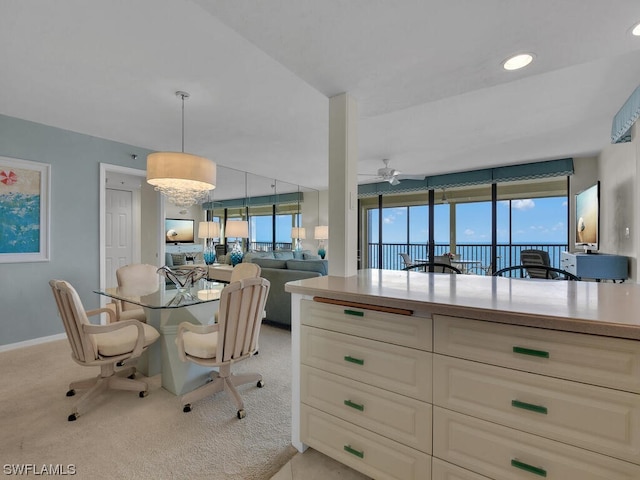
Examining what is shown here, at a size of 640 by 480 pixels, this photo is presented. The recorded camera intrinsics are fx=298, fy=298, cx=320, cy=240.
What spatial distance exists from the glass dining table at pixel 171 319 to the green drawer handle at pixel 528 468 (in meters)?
2.06

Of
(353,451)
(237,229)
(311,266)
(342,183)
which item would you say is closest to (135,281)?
(311,266)

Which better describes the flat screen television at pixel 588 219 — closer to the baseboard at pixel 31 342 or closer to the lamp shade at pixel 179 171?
the lamp shade at pixel 179 171

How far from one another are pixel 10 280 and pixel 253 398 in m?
3.07

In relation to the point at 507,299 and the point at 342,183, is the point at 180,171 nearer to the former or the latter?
the point at 342,183

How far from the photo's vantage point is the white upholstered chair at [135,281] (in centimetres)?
290

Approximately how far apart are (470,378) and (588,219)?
14.9 feet

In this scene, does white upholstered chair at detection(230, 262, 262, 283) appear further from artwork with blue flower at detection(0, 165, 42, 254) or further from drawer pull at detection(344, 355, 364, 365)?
artwork with blue flower at detection(0, 165, 42, 254)

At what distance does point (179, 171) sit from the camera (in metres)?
2.61

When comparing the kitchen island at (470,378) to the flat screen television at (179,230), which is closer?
the kitchen island at (470,378)

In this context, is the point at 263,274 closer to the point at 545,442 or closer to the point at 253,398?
the point at 253,398

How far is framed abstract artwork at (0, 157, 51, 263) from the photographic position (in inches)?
126

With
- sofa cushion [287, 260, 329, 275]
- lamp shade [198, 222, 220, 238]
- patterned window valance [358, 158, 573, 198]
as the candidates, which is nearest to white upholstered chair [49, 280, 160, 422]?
sofa cushion [287, 260, 329, 275]

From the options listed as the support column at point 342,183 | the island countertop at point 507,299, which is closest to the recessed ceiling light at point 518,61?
the support column at point 342,183

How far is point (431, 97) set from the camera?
213 cm
